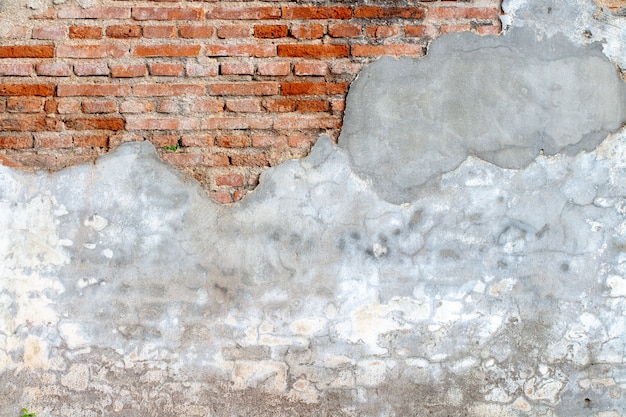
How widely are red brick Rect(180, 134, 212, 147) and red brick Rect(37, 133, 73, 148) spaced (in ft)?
1.68

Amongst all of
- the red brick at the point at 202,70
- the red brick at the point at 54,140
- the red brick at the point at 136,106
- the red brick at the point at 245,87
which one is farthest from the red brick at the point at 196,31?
the red brick at the point at 54,140

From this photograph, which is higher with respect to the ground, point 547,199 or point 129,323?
point 547,199

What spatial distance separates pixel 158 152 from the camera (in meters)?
2.74

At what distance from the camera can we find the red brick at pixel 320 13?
9.07 feet

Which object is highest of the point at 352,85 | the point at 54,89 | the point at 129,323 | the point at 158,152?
the point at 352,85

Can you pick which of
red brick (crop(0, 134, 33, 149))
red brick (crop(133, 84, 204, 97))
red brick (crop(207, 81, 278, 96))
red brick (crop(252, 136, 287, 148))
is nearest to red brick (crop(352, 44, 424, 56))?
red brick (crop(207, 81, 278, 96))

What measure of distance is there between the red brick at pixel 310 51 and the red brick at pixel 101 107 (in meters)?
0.79

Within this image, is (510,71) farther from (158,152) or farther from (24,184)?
(24,184)

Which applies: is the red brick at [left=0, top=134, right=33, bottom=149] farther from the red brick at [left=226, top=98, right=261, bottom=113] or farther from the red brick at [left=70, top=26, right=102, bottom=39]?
the red brick at [left=226, top=98, right=261, bottom=113]

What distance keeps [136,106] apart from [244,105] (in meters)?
0.49

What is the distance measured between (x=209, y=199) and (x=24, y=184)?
2.74 ft

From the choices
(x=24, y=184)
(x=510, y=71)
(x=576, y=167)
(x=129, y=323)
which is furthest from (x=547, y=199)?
(x=24, y=184)

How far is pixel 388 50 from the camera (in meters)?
2.74

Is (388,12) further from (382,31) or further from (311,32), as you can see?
(311,32)
